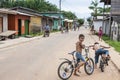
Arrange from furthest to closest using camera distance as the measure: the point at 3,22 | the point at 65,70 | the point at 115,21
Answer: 1. the point at 115,21
2. the point at 3,22
3. the point at 65,70

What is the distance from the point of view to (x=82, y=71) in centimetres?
1166

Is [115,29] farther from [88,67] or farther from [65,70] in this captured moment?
[65,70]

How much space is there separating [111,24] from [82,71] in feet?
89.4

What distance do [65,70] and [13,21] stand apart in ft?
85.9

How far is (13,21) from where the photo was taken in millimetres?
35344

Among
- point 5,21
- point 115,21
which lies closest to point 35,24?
point 5,21

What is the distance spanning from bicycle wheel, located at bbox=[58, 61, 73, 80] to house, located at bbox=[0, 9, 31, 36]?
68.4 ft

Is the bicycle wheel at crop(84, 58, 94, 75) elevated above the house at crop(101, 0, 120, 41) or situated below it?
below

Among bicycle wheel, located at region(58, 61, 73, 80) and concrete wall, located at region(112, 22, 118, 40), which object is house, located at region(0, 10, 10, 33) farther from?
bicycle wheel, located at region(58, 61, 73, 80)

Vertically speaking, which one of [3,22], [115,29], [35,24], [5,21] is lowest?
[115,29]

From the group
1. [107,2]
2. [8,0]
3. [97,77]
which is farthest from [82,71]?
[8,0]

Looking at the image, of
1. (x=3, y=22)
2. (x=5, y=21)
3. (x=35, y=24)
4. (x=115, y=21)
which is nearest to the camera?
(x=3, y=22)

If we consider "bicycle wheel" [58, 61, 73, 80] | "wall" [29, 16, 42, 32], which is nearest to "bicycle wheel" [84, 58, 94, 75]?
"bicycle wheel" [58, 61, 73, 80]

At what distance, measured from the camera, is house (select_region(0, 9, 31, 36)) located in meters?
32.4
